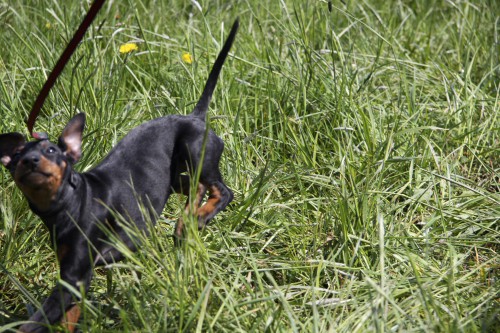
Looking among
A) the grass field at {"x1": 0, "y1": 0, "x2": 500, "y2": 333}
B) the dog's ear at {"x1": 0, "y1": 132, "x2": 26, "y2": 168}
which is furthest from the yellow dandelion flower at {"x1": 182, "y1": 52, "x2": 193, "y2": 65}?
the dog's ear at {"x1": 0, "y1": 132, "x2": 26, "y2": 168}

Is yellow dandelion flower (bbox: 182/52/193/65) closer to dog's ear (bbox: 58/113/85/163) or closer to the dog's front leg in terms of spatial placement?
dog's ear (bbox: 58/113/85/163)

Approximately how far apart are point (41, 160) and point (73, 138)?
38cm

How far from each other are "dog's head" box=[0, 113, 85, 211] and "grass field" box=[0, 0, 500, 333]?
1.30ft

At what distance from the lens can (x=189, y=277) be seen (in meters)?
3.11

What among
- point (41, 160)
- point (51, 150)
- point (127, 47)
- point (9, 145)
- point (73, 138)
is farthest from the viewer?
point (127, 47)

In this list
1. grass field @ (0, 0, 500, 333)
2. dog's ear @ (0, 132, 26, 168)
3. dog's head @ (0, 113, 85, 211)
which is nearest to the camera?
dog's head @ (0, 113, 85, 211)

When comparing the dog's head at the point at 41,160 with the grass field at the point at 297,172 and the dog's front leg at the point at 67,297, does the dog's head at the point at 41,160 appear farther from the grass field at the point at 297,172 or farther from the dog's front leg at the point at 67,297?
the grass field at the point at 297,172

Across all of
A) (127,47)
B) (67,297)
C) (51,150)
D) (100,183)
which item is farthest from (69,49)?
(127,47)

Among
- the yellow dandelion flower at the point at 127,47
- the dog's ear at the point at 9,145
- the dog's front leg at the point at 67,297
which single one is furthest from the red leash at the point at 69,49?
the yellow dandelion flower at the point at 127,47

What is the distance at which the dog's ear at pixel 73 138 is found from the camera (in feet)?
11.1

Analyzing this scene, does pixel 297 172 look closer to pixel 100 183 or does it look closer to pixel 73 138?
pixel 100 183

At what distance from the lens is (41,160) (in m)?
3.03

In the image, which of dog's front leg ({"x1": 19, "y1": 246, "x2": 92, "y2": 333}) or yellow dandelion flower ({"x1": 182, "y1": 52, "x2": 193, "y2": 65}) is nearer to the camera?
dog's front leg ({"x1": 19, "y1": 246, "x2": 92, "y2": 333})

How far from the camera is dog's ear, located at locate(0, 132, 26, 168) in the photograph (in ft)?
10.7
